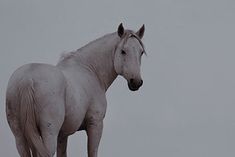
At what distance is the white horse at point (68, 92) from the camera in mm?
6191

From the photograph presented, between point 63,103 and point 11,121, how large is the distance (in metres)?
0.57

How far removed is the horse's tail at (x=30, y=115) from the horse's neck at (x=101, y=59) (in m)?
1.36

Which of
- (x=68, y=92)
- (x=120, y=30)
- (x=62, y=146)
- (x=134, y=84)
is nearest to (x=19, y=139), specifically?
(x=68, y=92)

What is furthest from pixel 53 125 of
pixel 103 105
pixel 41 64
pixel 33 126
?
pixel 103 105

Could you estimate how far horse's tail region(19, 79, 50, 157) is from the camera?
6.15 m

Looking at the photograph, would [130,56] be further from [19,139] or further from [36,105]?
[19,139]

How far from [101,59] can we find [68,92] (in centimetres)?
106

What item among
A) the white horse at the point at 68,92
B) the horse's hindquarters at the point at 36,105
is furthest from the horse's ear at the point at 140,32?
the horse's hindquarters at the point at 36,105

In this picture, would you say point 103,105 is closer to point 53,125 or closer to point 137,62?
point 137,62

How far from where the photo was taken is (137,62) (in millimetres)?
6996

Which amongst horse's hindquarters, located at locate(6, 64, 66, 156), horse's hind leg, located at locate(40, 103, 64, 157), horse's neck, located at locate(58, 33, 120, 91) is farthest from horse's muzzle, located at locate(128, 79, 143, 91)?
horse's hind leg, located at locate(40, 103, 64, 157)

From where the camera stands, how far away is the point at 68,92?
6.57 meters

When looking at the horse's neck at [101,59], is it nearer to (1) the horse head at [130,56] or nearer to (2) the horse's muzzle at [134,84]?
(1) the horse head at [130,56]

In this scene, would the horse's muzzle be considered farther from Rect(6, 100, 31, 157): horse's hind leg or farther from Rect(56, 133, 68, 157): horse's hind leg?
Rect(6, 100, 31, 157): horse's hind leg
